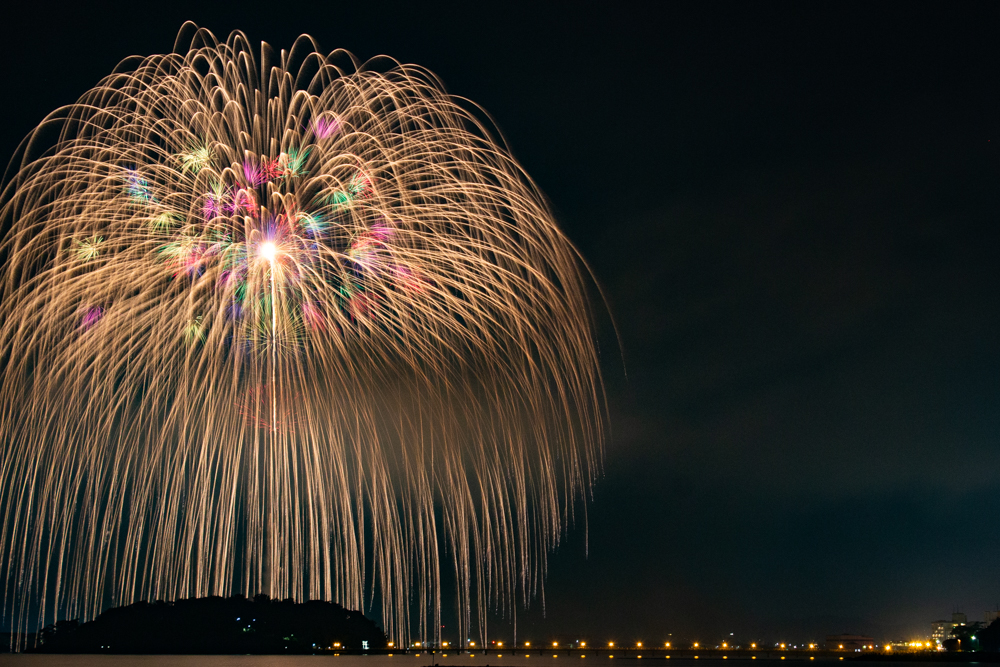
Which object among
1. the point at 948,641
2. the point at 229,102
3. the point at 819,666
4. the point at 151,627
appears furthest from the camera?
the point at 948,641

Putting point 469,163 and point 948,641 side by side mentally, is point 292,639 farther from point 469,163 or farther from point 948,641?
point 469,163

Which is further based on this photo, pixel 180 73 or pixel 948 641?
pixel 948 641

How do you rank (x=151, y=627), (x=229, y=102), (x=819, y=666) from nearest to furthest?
(x=229, y=102) → (x=819, y=666) → (x=151, y=627)

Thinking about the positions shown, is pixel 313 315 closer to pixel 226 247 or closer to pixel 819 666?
pixel 226 247

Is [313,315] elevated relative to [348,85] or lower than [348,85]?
lower

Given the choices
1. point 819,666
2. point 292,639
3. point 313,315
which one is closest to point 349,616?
point 292,639

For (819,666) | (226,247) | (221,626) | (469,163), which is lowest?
(819,666)

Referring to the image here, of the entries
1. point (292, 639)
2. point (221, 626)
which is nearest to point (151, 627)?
point (221, 626)
